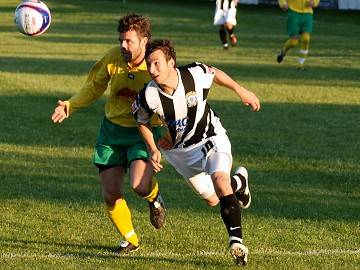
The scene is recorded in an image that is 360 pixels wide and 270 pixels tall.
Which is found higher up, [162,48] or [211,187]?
[162,48]

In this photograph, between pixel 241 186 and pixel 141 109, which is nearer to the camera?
pixel 141 109

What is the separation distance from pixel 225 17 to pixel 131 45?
75.3 feet

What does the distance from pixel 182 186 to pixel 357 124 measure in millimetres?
5585

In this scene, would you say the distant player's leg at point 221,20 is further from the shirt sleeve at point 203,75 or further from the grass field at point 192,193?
the shirt sleeve at point 203,75

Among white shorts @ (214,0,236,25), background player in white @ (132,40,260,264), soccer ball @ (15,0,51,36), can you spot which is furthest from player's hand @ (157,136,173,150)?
white shorts @ (214,0,236,25)

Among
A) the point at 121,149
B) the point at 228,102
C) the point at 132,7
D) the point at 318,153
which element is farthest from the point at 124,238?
the point at 132,7

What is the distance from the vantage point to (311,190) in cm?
1208

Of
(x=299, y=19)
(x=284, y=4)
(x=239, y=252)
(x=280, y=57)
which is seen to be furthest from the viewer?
(x=280, y=57)

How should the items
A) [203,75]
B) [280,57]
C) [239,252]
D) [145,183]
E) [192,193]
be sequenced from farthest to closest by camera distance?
[280,57] → [192,193] → [145,183] → [203,75] → [239,252]

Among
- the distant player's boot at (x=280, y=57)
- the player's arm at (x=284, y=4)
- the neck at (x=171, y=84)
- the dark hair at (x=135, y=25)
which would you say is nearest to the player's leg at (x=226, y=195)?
the neck at (x=171, y=84)

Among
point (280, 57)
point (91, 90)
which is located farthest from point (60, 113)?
point (280, 57)

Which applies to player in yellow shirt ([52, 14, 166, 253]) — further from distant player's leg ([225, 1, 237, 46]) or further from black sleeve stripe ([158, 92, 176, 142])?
distant player's leg ([225, 1, 237, 46])

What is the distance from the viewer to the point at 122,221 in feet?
30.3

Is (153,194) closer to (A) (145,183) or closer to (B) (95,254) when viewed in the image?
(A) (145,183)
